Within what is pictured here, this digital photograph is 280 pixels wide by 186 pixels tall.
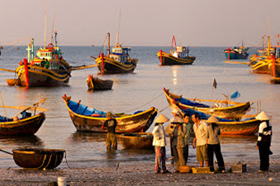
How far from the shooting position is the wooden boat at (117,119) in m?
24.2

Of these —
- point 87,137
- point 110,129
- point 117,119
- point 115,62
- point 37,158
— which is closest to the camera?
point 37,158

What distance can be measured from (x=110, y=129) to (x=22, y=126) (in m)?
6.09

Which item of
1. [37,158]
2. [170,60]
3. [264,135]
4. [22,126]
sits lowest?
A: [170,60]

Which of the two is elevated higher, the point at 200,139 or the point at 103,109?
the point at 200,139

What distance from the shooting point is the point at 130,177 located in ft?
46.2

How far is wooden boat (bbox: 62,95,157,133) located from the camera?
79.4ft

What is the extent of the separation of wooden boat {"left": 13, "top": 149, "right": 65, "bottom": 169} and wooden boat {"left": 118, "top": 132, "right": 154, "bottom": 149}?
5.25 metres

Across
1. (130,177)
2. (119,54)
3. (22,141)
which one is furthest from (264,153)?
(119,54)

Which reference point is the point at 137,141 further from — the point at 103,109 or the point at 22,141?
the point at 103,109

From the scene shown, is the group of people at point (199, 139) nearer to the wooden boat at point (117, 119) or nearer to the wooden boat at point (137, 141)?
the wooden boat at point (137, 141)

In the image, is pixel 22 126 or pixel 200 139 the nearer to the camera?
pixel 200 139

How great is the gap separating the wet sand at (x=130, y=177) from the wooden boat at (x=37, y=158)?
7.6 inches

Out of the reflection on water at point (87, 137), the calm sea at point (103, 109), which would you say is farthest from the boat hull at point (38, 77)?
the reflection on water at point (87, 137)

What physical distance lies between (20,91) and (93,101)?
12367 mm
